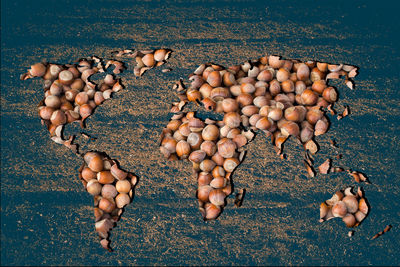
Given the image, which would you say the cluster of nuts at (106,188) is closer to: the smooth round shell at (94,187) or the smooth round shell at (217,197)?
the smooth round shell at (94,187)

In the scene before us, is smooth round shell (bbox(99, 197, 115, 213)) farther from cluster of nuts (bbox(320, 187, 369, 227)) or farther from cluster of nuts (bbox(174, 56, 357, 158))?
cluster of nuts (bbox(320, 187, 369, 227))

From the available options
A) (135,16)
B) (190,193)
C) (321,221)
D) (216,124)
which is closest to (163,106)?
(216,124)

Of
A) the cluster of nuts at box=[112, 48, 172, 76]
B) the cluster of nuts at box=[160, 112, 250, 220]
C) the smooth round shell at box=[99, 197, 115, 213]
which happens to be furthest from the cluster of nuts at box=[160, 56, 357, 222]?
the smooth round shell at box=[99, 197, 115, 213]

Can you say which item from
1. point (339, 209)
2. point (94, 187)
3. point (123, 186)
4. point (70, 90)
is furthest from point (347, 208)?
point (70, 90)

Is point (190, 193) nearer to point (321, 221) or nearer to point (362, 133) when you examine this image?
point (321, 221)

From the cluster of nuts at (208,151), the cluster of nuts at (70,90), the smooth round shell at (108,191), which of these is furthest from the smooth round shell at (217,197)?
the cluster of nuts at (70,90)

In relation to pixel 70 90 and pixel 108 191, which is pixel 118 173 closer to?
pixel 108 191
